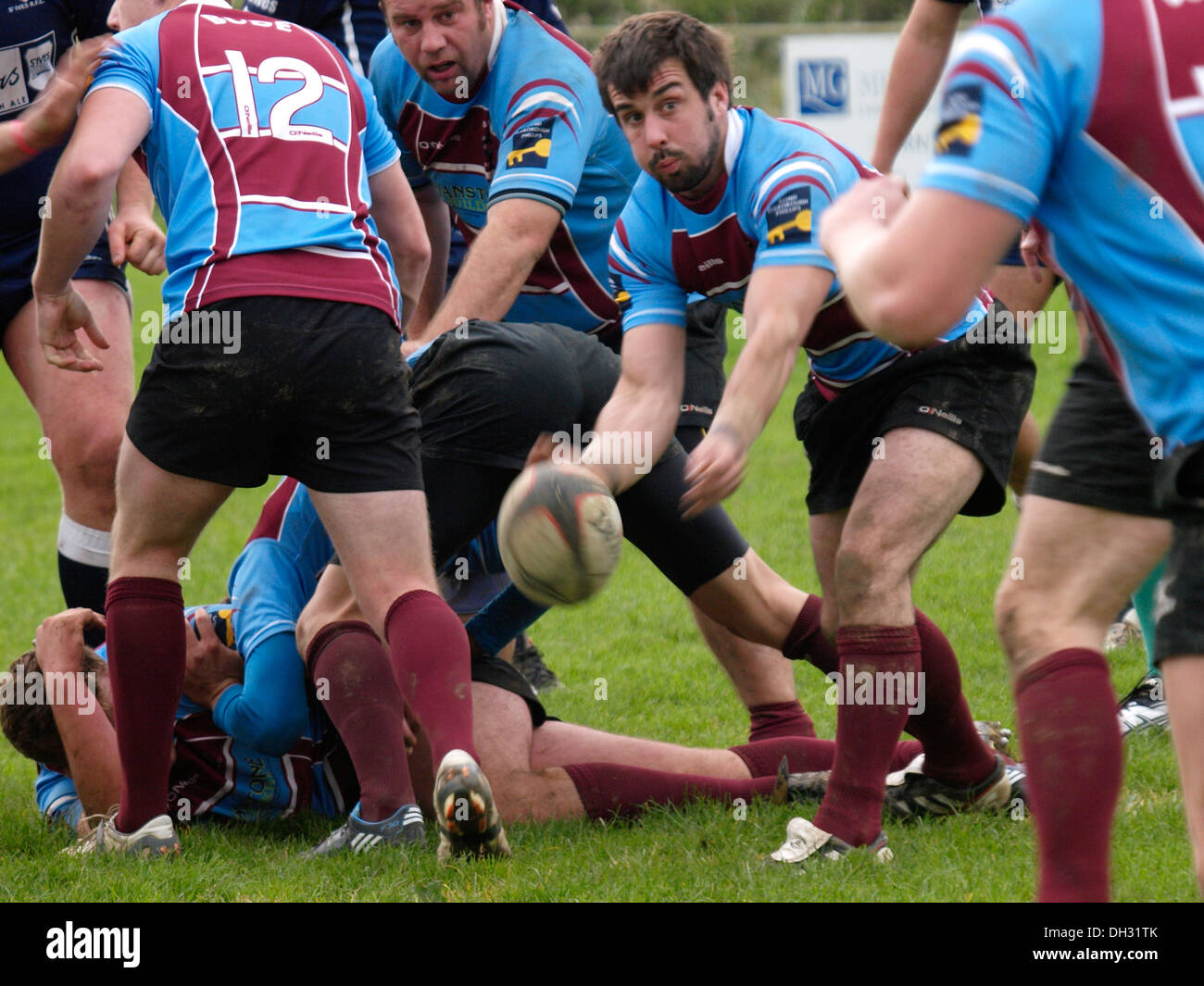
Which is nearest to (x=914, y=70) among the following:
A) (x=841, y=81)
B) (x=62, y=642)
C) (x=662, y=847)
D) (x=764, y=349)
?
(x=764, y=349)

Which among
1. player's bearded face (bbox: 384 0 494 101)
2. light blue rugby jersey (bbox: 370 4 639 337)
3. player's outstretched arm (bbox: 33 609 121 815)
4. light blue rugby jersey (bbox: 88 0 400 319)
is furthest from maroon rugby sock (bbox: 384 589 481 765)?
player's bearded face (bbox: 384 0 494 101)

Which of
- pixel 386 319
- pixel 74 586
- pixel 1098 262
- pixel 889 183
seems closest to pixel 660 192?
pixel 386 319

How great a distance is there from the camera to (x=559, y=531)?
2977 millimetres

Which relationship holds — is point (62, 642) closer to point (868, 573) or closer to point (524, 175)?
point (524, 175)

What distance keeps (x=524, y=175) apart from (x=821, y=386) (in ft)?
3.94

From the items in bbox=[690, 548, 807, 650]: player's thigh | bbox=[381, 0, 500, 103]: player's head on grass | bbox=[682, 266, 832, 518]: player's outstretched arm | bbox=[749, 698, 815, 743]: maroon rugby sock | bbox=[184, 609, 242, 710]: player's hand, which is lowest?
bbox=[749, 698, 815, 743]: maroon rugby sock

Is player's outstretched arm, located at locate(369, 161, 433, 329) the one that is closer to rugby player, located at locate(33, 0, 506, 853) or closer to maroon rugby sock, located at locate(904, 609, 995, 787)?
rugby player, located at locate(33, 0, 506, 853)

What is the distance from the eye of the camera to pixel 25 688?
152 inches

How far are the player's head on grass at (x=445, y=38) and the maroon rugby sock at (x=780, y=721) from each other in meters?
2.09

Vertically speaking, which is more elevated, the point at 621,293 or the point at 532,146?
the point at 532,146

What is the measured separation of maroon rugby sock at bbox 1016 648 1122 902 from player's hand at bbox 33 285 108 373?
2.42 meters

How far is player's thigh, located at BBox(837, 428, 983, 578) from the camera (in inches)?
129

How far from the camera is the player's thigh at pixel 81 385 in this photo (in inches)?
182
